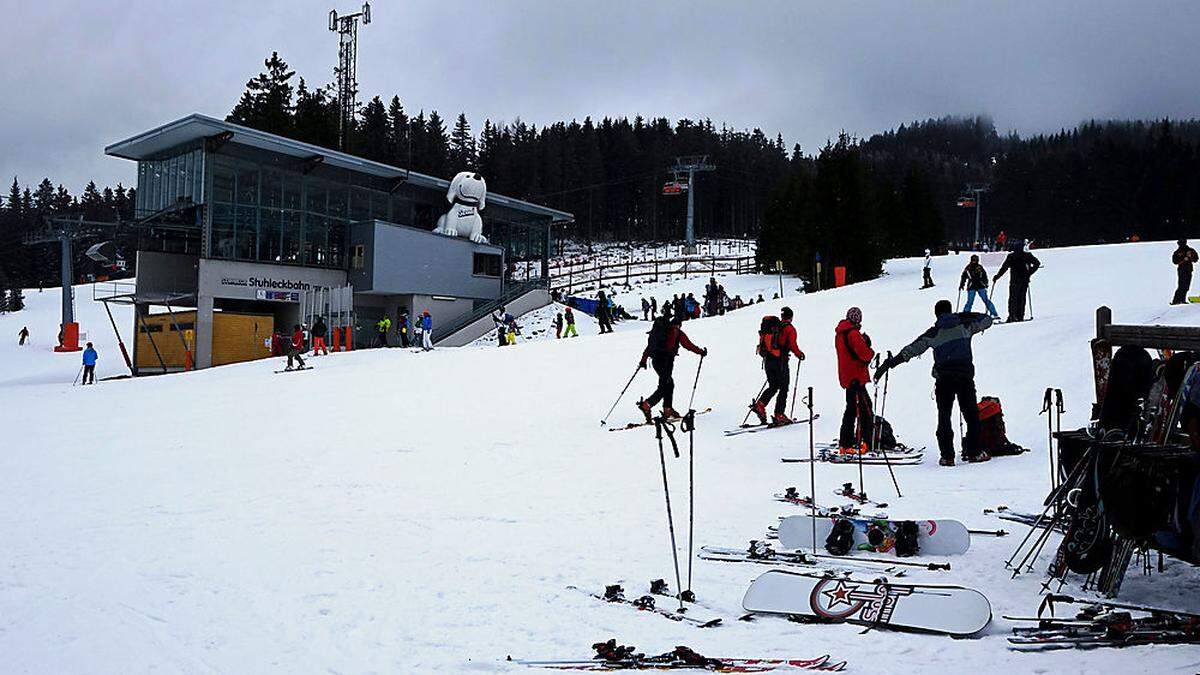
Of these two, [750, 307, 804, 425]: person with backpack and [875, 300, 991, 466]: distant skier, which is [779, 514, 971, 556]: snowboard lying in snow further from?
[750, 307, 804, 425]: person with backpack

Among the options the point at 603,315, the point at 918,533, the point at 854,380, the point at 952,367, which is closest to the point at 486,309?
the point at 603,315

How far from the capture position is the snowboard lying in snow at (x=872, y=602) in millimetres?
3969

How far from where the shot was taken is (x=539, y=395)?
1537 centimetres

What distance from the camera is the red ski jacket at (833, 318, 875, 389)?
942 cm

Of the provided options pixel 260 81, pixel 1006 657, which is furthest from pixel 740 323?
pixel 260 81

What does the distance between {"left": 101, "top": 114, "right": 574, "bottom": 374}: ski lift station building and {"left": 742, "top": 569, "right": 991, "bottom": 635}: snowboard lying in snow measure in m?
27.4

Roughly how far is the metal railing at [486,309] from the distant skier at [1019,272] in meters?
28.7

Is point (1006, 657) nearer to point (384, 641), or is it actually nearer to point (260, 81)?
point (384, 641)

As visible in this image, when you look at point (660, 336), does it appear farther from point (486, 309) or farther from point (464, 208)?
point (464, 208)

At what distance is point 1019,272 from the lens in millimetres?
15289

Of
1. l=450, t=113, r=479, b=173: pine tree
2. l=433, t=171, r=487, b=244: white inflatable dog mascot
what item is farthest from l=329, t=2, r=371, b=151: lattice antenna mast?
l=450, t=113, r=479, b=173: pine tree

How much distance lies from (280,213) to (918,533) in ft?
123

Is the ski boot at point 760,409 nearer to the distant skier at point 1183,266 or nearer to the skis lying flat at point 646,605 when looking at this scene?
the skis lying flat at point 646,605

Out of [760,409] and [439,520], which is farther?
[760,409]
